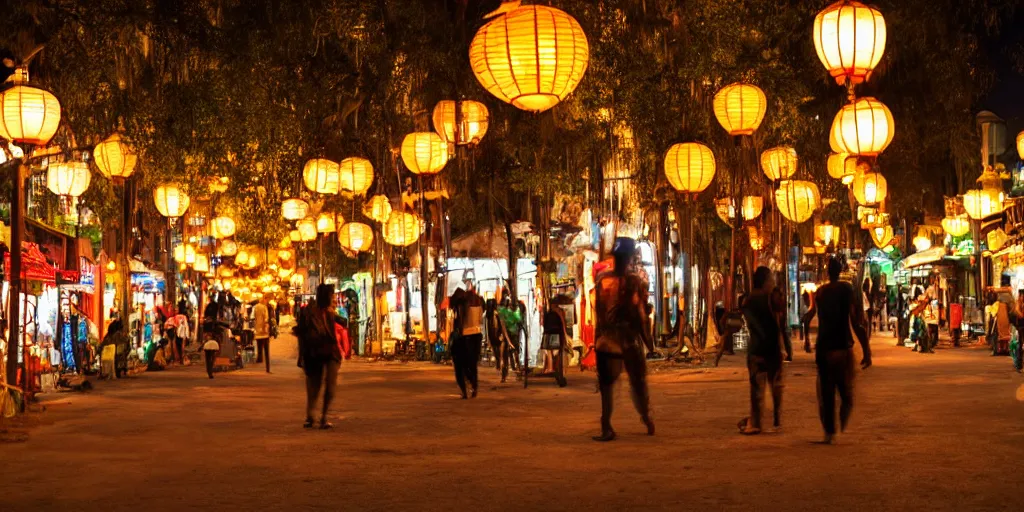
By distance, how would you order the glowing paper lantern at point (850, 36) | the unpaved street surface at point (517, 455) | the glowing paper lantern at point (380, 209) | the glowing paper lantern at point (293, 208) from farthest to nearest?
the glowing paper lantern at point (293, 208), the glowing paper lantern at point (380, 209), the glowing paper lantern at point (850, 36), the unpaved street surface at point (517, 455)

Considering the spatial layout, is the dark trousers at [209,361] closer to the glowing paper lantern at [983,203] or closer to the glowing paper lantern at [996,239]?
the glowing paper lantern at [983,203]

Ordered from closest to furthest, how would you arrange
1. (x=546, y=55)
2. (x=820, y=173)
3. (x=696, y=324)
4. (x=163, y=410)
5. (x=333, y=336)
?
(x=546, y=55) < (x=333, y=336) < (x=163, y=410) < (x=820, y=173) < (x=696, y=324)

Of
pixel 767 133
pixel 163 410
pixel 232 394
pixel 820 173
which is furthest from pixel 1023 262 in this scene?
pixel 163 410

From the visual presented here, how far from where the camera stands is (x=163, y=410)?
14.9 m

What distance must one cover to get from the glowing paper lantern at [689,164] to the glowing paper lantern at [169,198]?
30.9 feet

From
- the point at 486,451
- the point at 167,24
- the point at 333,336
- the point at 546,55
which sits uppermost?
the point at 167,24

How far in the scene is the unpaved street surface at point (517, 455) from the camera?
24.4 ft

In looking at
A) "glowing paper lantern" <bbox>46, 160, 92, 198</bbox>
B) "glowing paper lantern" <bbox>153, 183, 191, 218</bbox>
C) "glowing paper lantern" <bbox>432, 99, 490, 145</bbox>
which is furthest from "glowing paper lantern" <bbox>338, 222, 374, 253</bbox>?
"glowing paper lantern" <bbox>432, 99, 490, 145</bbox>

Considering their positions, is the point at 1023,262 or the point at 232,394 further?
the point at 1023,262

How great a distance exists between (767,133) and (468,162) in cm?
674

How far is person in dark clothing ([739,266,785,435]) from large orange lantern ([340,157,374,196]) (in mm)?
9775

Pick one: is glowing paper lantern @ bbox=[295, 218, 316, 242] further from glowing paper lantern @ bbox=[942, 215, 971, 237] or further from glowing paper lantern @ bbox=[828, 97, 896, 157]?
glowing paper lantern @ bbox=[942, 215, 971, 237]

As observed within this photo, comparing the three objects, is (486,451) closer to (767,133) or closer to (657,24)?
(657,24)

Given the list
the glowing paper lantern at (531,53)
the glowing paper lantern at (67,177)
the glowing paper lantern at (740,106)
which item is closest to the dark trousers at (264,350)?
the glowing paper lantern at (67,177)
